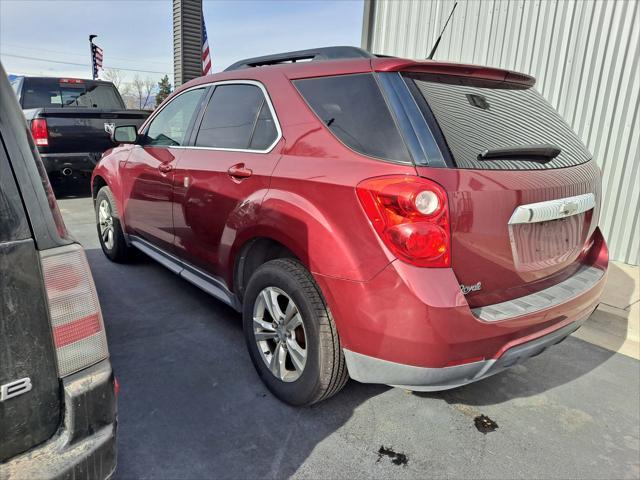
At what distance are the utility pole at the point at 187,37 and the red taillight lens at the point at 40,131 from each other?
3507 millimetres

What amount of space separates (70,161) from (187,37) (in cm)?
401

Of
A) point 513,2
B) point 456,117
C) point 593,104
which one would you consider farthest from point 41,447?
point 513,2

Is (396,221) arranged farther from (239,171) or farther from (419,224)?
(239,171)

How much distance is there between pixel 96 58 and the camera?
15.5 meters

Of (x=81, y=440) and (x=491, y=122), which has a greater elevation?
(x=491, y=122)

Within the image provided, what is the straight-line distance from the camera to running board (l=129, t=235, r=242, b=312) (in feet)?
9.91

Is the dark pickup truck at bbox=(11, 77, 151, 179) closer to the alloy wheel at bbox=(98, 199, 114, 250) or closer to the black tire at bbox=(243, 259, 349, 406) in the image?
the alloy wheel at bbox=(98, 199, 114, 250)

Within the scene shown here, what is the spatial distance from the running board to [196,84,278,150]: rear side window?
0.91m

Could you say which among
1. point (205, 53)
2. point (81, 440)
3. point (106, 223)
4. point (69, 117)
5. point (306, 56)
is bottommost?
point (106, 223)

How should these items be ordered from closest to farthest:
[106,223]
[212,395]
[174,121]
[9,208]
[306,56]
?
[9,208]
[212,395]
[306,56]
[174,121]
[106,223]

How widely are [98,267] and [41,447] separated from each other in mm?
3728

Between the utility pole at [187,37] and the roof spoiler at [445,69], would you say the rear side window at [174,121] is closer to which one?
the roof spoiler at [445,69]

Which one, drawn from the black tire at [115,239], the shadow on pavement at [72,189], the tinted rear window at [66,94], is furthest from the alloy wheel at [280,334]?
the tinted rear window at [66,94]

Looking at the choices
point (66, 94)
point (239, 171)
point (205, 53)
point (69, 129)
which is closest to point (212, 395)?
point (239, 171)
